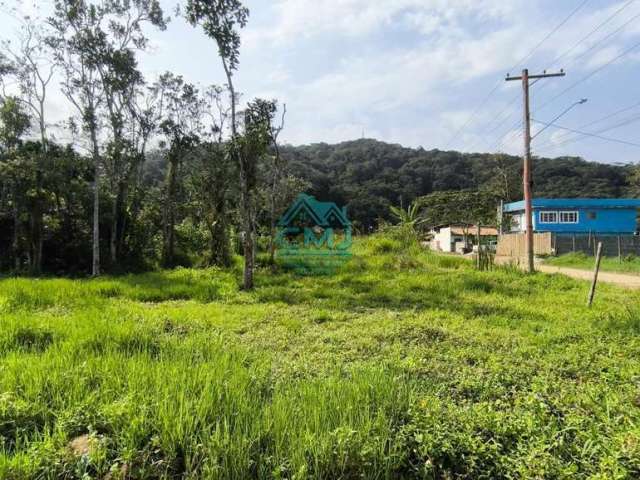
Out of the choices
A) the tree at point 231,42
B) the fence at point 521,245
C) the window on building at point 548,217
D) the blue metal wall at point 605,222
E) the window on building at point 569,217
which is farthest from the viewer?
the window on building at point 548,217

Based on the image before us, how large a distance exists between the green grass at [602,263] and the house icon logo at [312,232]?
964 centimetres

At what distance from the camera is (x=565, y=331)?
5094mm

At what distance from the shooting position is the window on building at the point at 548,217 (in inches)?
1033

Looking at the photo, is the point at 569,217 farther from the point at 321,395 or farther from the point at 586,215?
the point at 321,395

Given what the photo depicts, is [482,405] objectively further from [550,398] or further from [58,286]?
[58,286]

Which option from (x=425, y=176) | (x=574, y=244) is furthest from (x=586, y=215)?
(x=425, y=176)

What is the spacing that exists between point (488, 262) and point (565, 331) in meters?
7.26

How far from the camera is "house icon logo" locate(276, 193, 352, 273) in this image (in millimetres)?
16397

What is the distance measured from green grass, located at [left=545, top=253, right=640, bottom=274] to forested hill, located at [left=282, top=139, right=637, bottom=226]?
16.2 meters

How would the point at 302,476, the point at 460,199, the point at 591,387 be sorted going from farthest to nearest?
the point at 460,199 < the point at 591,387 < the point at 302,476

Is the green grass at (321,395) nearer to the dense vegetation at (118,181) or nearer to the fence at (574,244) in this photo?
the dense vegetation at (118,181)

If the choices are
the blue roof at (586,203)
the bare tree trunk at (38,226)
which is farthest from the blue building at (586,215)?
the bare tree trunk at (38,226)

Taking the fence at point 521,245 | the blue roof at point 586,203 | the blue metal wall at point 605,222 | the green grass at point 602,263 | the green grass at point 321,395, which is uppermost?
the blue roof at point 586,203

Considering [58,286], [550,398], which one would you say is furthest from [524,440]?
[58,286]
